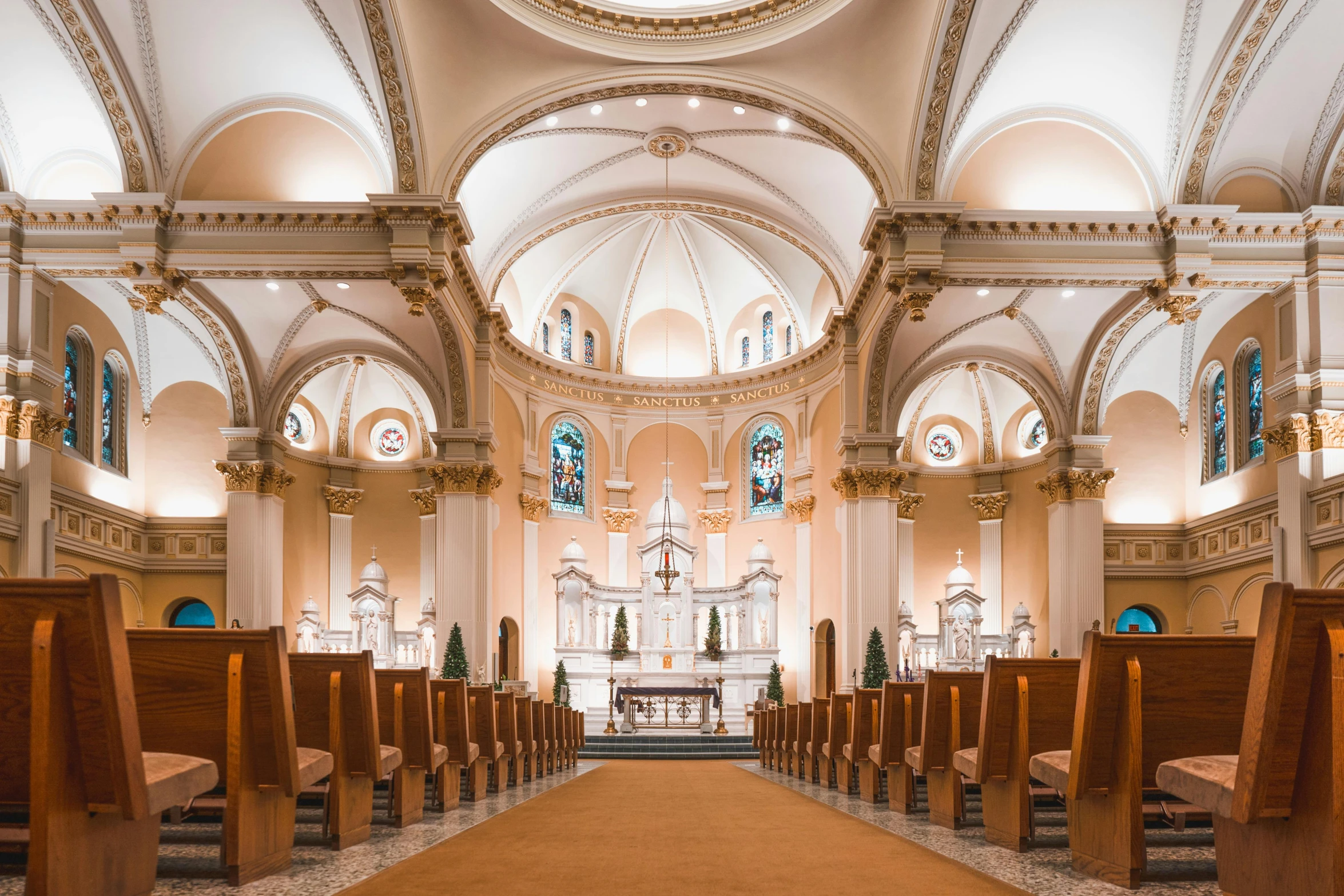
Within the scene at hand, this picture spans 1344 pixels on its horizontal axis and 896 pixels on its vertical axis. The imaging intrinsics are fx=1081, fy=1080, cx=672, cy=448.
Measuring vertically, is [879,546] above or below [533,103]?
below

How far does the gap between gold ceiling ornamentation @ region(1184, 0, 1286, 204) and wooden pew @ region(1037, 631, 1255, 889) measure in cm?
1246

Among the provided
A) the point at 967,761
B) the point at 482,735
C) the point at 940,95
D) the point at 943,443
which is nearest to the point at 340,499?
the point at 943,443

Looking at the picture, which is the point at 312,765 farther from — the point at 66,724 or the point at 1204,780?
the point at 1204,780

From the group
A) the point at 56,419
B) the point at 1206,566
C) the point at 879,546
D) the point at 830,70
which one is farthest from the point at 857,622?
the point at 56,419

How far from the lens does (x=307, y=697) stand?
5.35 m

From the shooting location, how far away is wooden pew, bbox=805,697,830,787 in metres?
10.8

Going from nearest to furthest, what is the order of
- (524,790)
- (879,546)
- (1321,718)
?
1. (1321,718)
2. (524,790)
3. (879,546)

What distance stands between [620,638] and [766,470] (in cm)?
560

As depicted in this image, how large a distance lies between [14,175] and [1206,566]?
20870 mm

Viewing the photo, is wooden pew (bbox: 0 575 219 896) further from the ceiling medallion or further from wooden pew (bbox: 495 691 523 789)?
the ceiling medallion

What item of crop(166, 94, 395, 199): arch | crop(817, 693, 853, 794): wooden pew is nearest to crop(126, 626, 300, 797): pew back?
crop(817, 693, 853, 794): wooden pew

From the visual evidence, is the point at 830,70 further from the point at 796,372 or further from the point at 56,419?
the point at 56,419

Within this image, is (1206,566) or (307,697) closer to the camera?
(307,697)

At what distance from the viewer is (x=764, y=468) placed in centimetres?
2716
